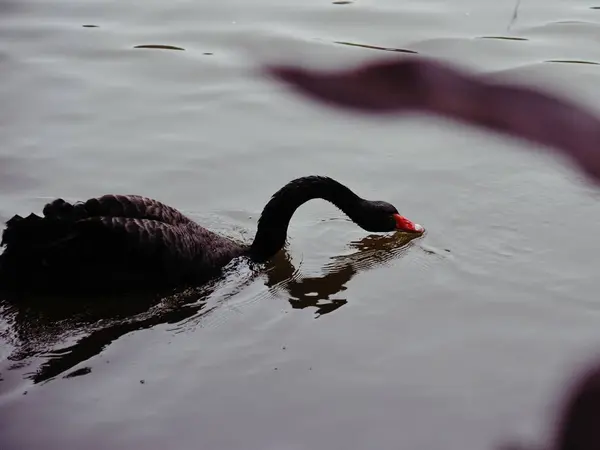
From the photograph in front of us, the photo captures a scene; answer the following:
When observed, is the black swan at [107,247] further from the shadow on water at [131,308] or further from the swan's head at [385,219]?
the swan's head at [385,219]

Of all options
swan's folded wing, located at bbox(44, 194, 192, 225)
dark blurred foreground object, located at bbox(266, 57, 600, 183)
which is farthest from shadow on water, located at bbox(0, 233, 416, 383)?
dark blurred foreground object, located at bbox(266, 57, 600, 183)

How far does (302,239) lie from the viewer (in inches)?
181

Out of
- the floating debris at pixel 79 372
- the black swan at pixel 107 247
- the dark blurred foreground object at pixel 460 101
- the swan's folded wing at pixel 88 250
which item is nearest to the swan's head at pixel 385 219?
the black swan at pixel 107 247

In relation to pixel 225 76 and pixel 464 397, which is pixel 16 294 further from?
pixel 225 76

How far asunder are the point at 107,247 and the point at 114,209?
183 millimetres

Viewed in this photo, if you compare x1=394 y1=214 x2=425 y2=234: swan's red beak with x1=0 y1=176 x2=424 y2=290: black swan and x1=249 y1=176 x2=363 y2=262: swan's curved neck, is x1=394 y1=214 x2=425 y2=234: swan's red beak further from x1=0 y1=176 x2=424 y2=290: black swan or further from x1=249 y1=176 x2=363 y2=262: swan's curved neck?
x1=0 y1=176 x2=424 y2=290: black swan

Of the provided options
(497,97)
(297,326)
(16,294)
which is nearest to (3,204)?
(16,294)

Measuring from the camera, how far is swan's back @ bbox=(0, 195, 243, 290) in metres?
3.84

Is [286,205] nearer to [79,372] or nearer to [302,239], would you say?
[302,239]

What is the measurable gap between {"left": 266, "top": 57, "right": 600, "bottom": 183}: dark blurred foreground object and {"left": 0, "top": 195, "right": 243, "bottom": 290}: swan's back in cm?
153

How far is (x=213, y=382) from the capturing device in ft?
10.8

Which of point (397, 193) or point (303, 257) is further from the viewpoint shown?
point (397, 193)

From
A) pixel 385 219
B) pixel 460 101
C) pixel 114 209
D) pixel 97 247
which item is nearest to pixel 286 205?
pixel 385 219

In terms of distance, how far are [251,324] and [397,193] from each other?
4.61 feet
